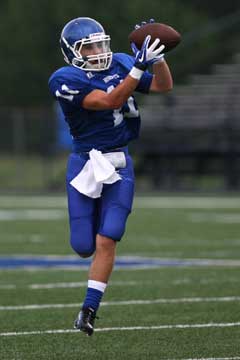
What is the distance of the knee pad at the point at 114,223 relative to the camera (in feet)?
20.5

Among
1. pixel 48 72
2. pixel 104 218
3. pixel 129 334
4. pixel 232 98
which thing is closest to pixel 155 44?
pixel 104 218

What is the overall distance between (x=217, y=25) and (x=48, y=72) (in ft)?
16.5

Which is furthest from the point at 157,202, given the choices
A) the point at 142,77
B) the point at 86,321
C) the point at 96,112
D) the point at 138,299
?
the point at 86,321

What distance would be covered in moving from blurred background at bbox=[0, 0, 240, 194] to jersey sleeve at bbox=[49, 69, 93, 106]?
16.4 m

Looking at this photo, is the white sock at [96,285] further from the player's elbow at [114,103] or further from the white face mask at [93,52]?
the white face mask at [93,52]

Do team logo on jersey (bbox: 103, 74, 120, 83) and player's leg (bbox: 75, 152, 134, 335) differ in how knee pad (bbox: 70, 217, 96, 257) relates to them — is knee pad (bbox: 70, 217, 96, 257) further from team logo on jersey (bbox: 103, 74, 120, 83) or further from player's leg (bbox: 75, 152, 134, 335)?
team logo on jersey (bbox: 103, 74, 120, 83)

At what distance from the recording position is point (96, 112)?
6422 mm

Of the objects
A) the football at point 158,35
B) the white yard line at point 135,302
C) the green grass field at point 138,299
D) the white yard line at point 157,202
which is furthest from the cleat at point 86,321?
the white yard line at point 157,202

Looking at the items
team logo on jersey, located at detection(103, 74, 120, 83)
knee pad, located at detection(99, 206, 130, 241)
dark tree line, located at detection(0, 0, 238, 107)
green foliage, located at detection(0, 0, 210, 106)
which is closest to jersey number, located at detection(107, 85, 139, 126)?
team logo on jersey, located at detection(103, 74, 120, 83)

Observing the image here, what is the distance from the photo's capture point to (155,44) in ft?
20.4

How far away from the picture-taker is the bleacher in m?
22.9

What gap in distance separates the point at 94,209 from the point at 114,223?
0.22 metres

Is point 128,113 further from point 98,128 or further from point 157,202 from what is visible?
point 157,202

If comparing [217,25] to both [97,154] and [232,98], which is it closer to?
Result: [232,98]
